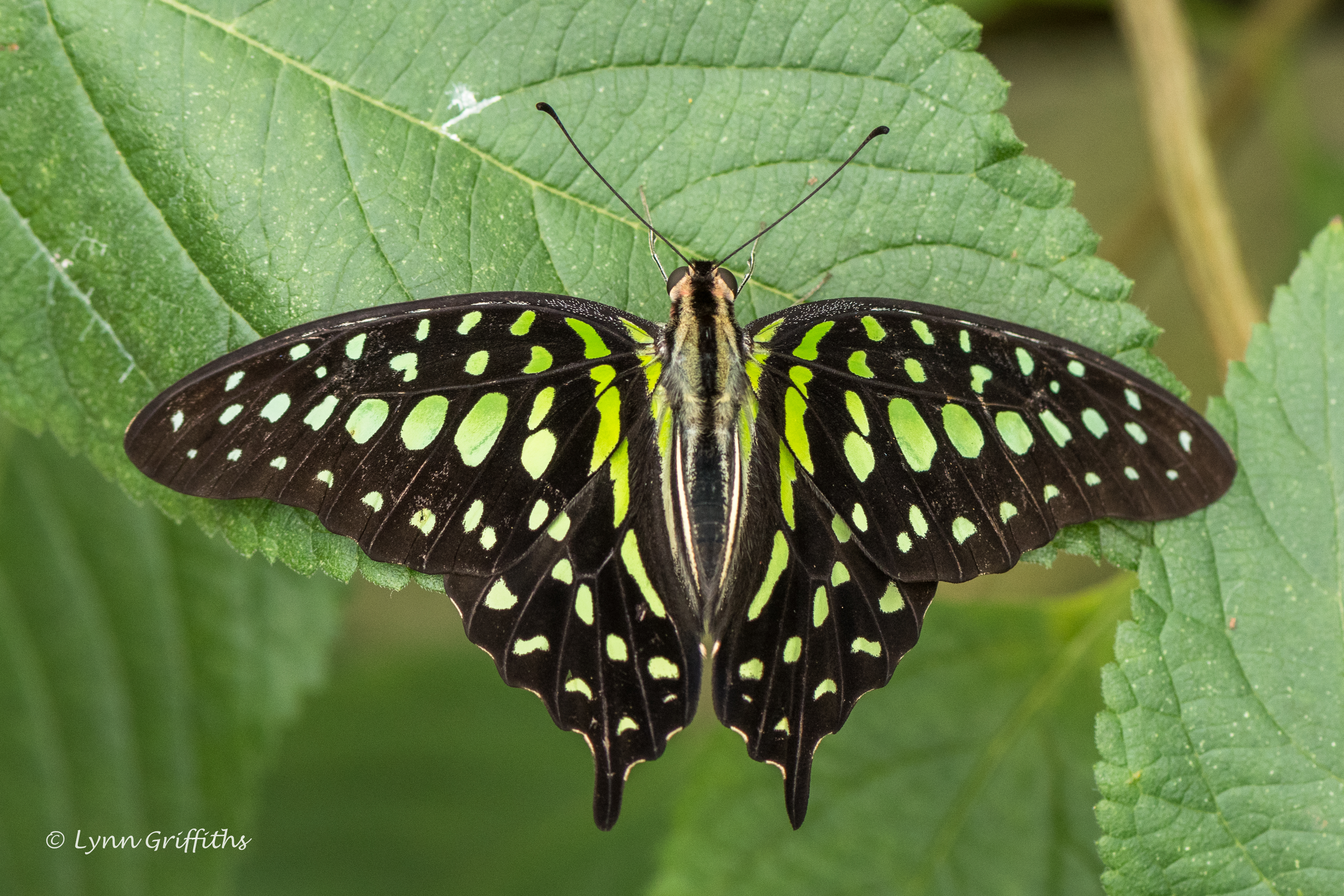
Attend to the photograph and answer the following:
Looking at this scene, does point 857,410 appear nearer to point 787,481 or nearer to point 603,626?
point 787,481

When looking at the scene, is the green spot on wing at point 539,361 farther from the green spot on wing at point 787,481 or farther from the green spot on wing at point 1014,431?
the green spot on wing at point 1014,431

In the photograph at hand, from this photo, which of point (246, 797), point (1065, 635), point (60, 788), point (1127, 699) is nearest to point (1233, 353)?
point (1065, 635)

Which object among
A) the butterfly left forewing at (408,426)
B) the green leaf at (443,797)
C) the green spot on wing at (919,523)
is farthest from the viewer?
the green leaf at (443,797)

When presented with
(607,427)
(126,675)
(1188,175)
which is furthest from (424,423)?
(1188,175)

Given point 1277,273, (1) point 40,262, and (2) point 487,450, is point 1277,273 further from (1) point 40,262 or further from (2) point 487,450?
(1) point 40,262

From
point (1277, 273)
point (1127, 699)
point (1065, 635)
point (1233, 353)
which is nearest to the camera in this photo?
point (1127, 699)

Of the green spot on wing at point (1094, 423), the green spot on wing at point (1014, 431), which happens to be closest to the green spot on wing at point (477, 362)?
the green spot on wing at point (1014, 431)
